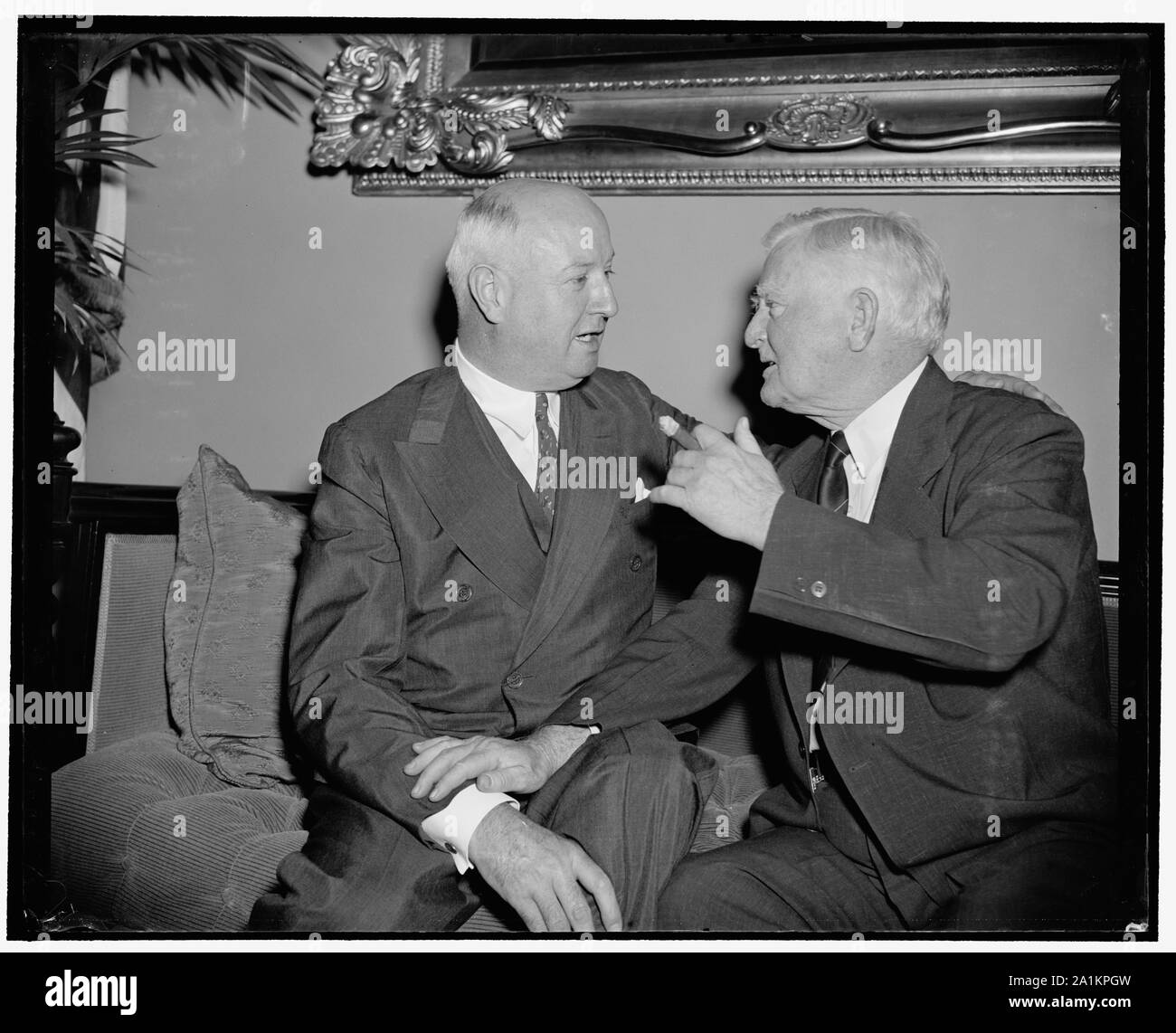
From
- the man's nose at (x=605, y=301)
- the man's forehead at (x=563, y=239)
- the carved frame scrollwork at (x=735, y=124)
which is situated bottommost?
the man's nose at (x=605, y=301)

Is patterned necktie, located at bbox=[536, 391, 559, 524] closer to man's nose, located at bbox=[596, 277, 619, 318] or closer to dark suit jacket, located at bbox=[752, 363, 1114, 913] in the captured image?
man's nose, located at bbox=[596, 277, 619, 318]

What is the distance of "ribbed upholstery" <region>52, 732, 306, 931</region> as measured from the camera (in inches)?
76.3

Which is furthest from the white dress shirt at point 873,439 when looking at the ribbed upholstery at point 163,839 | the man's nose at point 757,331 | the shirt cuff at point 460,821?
the ribbed upholstery at point 163,839

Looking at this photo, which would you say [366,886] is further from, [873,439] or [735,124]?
[735,124]

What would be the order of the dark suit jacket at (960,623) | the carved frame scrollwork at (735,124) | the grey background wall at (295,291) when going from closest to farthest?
the dark suit jacket at (960,623) → the carved frame scrollwork at (735,124) → the grey background wall at (295,291)

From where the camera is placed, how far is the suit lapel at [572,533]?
6.10 ft

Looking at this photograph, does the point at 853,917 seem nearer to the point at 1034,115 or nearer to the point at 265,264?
the point at 1034,115

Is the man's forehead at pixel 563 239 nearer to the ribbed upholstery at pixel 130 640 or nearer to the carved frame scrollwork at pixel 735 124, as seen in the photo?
the carved frame scrollwork at pixel 735 124

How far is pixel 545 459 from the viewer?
1.97 metres

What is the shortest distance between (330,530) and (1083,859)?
3.81ft

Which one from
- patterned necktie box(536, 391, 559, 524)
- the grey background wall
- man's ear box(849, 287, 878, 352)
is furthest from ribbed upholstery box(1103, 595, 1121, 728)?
patterned necktie box(536, 391, 559, 524)

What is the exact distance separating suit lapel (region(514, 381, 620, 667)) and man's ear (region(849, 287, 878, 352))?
17.2 inches

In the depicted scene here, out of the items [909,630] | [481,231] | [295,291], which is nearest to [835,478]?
[909,630]

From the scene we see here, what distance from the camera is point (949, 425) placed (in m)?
1.72
